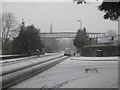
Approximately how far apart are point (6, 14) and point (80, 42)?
2796cm

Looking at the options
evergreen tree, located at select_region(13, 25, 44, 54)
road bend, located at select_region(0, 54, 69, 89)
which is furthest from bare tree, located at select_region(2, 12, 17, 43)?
road bend, located at select_region(0, 54, 69, 89)

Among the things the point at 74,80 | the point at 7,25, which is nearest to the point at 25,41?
the point at 7,25

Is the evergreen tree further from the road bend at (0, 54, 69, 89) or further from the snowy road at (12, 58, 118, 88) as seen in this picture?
the snowy road at (12, 58, 118, 88)

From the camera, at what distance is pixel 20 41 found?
8388cm

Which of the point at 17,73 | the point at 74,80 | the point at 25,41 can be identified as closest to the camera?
the point at 74,80

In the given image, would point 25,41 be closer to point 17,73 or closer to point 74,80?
point 17,73

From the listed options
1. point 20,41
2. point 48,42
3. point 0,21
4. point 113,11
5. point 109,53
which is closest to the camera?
point 113,11

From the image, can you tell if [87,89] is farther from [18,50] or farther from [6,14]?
[6,14]

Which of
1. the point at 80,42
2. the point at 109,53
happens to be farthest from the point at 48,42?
the point at 109,53

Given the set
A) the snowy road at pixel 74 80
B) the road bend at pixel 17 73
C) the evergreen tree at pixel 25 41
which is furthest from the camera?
the evergreen tree at pixel 25 41

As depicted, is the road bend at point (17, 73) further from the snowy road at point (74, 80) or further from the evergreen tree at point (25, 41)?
the evergreen tree at point (25, 41)

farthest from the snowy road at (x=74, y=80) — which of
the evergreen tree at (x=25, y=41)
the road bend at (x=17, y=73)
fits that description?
the evergreen tree at (x=25, y=41)

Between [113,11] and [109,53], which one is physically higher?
[113,11]

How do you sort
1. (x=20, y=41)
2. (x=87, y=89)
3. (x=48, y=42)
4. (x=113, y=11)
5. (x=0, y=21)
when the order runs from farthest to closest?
(x=48, y=42) < (x=0, y=21) < (x=20, y=41) < (x=113, y=11) < (x=87, y=89)
